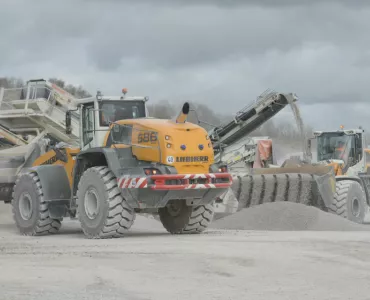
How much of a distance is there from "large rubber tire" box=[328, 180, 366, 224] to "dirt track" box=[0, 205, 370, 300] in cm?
570

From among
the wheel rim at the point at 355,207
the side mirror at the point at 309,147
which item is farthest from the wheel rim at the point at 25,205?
the side mirror at the point at 309,147

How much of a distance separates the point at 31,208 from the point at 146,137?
287cm

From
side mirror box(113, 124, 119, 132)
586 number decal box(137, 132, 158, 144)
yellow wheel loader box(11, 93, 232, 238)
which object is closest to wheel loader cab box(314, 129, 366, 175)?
yellow wheel loader box(11, 93, 232, 238)

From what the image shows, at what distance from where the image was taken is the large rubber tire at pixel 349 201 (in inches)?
682

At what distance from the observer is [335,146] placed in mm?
20016

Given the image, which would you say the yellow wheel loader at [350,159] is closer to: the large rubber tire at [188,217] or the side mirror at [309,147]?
the side mirror at [309,147]

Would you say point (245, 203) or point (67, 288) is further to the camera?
point (245, 203)

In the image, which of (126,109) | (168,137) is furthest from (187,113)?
(126,109)

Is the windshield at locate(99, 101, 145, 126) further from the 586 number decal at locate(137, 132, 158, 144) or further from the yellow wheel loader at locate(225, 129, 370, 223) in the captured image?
the yellow wheel loader at locate(225, 129, 370, 223)

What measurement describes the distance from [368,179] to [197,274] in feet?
39.7

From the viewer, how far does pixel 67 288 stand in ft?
23.3

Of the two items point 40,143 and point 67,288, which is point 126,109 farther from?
point 67,288

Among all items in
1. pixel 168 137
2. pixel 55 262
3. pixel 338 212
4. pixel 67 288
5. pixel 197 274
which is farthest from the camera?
pixel 338 212

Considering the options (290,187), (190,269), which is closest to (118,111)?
(290,187)
